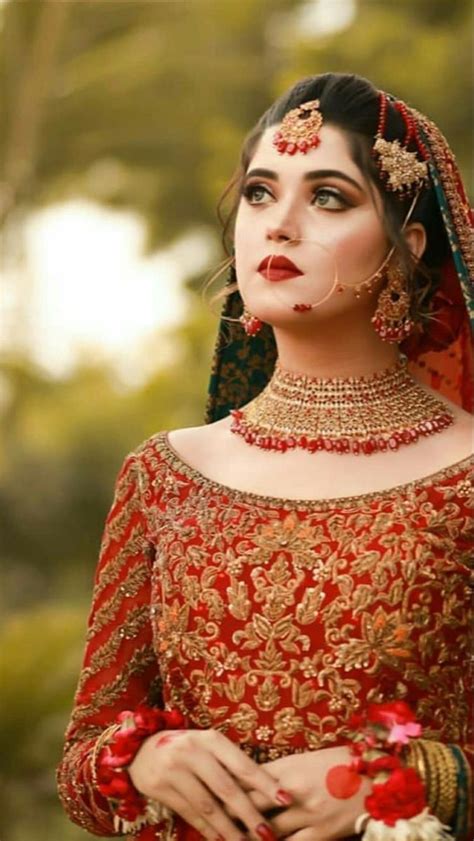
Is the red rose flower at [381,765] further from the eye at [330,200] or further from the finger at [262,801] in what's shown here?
the eye at [330,200]

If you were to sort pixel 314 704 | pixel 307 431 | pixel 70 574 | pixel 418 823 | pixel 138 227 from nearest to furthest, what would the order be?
pixel 418 823, pixel 314 704, pixel 307 431, pixel 70 574, pixel 138 227

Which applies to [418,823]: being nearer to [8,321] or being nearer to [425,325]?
[425,325]

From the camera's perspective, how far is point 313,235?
2.38 m

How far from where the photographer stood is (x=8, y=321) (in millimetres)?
8594

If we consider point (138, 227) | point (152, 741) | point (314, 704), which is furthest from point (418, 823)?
point (138, 227)

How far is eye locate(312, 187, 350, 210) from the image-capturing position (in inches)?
94.7

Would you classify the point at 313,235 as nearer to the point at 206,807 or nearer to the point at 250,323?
the point at 250,323

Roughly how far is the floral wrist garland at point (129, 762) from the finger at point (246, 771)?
0.39ft

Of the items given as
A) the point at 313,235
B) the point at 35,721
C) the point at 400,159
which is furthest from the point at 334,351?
the point at 35,721

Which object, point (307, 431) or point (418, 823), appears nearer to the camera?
point (418, 823)

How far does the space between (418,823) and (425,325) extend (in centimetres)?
86

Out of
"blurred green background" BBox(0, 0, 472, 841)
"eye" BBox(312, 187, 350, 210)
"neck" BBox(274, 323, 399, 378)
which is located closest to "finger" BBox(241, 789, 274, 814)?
"neck" BBox(274, 323, 399, 378)

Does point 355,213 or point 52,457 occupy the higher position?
point 355,213

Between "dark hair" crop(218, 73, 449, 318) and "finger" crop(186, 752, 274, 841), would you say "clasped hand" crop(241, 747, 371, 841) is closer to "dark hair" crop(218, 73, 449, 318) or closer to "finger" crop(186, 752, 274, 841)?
"finger" crop(186, 752, 274, 841)
